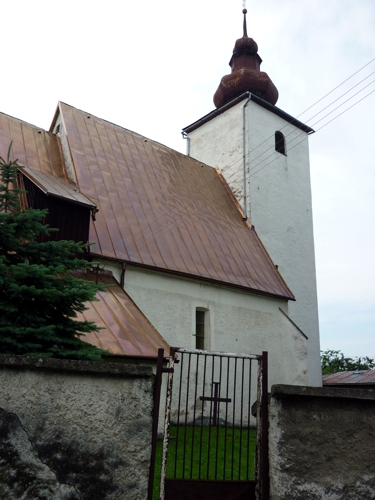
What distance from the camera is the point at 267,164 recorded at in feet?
58.4

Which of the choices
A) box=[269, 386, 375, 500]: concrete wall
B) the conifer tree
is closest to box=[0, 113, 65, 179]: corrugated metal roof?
the conifer tree

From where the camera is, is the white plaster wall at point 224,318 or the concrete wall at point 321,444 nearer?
the concrete wall at point 321,444

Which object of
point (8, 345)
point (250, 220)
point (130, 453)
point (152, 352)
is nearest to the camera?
point (130, 453)

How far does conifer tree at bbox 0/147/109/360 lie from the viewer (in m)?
4.75

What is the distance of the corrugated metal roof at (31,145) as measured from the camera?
1238 centimetres

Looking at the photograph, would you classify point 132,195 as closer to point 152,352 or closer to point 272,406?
point 152,352

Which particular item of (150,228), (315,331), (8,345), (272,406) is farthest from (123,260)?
(315,331)

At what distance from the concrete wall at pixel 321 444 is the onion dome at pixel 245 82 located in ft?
55.1

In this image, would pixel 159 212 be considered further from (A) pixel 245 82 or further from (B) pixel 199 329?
(A) pixel 245 82

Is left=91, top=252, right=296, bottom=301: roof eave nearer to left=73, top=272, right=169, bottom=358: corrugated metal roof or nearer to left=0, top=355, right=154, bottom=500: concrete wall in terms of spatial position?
left=73, top=272, right=169, bottom=358: corrugated metal roof

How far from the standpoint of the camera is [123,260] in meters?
10.9

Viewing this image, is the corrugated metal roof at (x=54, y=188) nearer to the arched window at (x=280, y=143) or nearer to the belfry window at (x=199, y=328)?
the belfry window at (x=199, y=328)

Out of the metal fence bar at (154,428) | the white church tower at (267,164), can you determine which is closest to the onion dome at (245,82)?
the white church tower at (267,164)

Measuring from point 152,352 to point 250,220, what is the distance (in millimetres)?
8434
